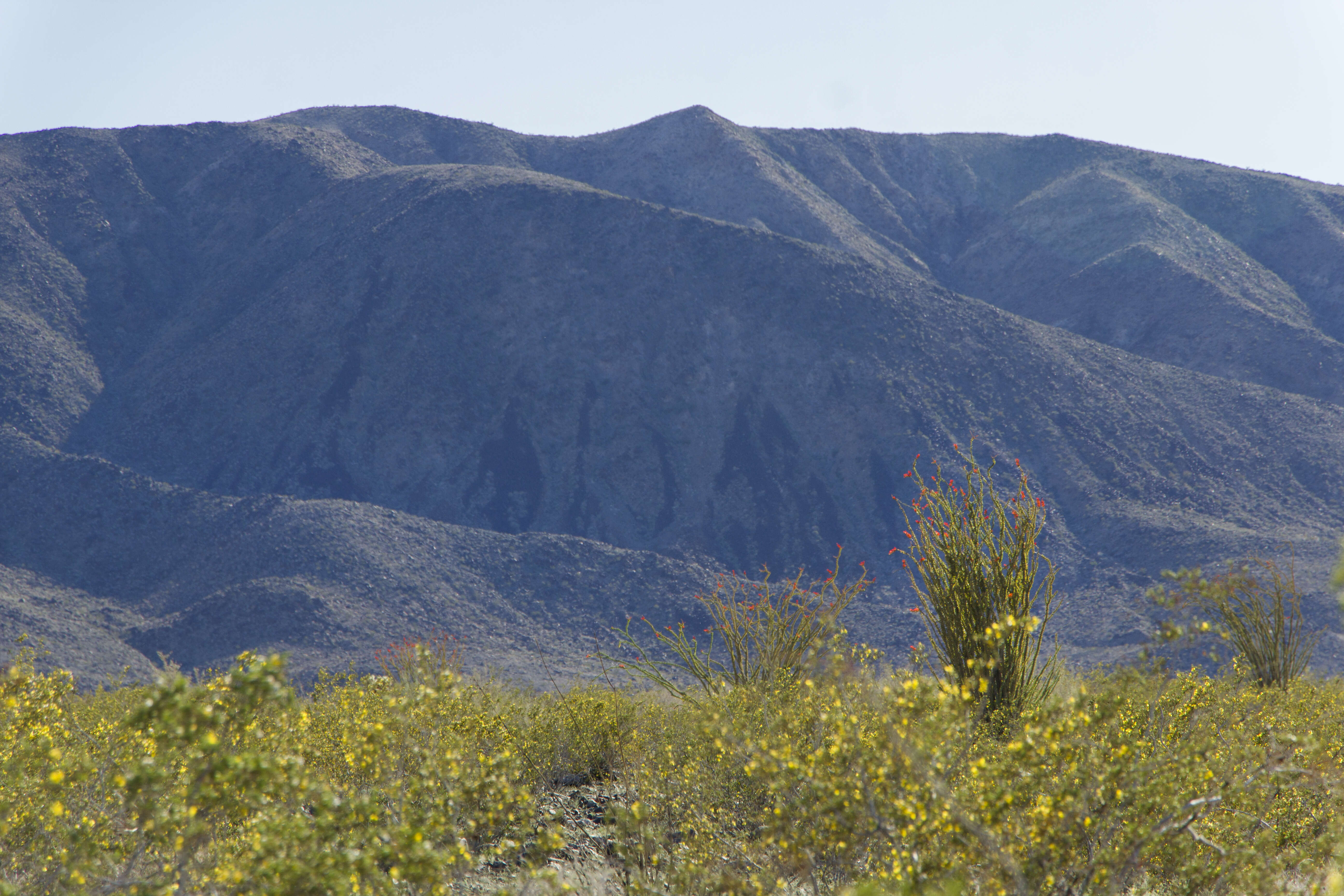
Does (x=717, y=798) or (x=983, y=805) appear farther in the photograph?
(x=717, y=798)

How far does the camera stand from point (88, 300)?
36.7 metres

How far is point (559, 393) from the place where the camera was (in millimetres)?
32438

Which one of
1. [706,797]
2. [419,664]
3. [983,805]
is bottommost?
[706,797]

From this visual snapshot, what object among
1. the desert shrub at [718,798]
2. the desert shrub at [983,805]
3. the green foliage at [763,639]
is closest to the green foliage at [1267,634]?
the desert shrub at [718,798]

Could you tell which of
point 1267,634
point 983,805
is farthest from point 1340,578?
point 1267,634

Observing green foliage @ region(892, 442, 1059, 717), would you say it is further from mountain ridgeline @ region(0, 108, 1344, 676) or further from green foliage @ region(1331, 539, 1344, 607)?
mountain ridgeline @ region(0, 108, 1344, 676)

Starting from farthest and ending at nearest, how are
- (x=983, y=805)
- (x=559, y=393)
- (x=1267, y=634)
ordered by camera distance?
1. (x=559, y=393)
2. (x=1267, y=634)
3. (x=983, y=805)

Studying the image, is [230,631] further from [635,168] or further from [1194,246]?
[1194,246]

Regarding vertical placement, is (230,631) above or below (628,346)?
below

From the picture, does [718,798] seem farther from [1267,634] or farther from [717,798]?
[1267,634]

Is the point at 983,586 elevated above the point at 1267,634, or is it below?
above

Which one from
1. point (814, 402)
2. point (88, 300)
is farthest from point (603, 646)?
point (88, 300)

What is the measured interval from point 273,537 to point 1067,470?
953 inches

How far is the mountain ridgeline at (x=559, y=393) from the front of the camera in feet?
76.7
